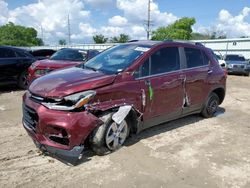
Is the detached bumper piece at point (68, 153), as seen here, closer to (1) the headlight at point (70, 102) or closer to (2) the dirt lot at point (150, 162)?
(2) the dirt lot at point (150, 162)

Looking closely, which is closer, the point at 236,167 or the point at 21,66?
the point at 236,167

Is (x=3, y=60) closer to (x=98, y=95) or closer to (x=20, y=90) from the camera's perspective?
(x=20, y=90)

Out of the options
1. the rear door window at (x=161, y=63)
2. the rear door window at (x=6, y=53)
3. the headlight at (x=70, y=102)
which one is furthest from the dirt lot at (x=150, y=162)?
the rear door window at (x=6, y=53)

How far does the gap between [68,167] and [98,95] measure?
109 centimetres

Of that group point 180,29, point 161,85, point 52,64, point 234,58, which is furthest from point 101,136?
point 180,29

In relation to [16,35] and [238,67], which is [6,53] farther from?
[16,35]

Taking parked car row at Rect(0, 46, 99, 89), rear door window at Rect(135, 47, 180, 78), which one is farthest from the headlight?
parked car row at Rect(0, 46, 99, 89)

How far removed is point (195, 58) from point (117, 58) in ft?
6.18

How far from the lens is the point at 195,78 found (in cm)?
545

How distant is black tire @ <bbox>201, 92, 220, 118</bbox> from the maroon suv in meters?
0.40

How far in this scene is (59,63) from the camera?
26.4 ft

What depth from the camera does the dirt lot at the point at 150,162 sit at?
3.38 meters

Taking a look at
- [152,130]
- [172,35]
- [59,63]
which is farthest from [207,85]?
[172,35]

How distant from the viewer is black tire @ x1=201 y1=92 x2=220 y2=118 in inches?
242
